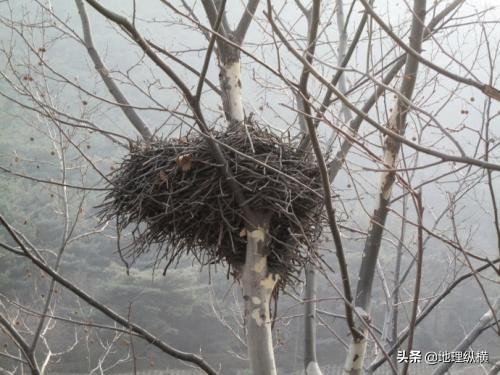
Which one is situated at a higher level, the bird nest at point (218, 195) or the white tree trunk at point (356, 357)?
the bird nest at point (218, 195)

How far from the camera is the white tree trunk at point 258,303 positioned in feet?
6.61

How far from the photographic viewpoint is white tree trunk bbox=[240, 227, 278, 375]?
202cm

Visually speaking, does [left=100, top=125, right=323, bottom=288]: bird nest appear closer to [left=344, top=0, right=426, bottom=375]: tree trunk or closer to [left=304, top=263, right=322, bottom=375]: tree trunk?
[left=344, top=0, right=426, bottom=375]: tree trunk

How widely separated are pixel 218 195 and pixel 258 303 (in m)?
0.41

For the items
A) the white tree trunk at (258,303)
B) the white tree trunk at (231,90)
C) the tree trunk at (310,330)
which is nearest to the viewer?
the white tree trunk at (258,303)

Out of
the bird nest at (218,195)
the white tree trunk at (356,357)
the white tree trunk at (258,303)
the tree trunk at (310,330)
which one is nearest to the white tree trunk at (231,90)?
the bird nest at (218,195)

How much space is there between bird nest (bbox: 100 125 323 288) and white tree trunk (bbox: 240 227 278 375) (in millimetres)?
65

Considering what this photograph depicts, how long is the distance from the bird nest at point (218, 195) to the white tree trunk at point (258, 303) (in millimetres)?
65

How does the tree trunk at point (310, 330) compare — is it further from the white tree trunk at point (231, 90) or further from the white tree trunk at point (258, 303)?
the white tree trunk at point (231, 90)

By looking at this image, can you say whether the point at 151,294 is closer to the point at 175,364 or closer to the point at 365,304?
the point at 175,364

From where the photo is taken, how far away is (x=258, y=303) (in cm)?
205

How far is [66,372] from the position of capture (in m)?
13.8

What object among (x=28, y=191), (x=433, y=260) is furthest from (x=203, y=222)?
(x=433, y=260)

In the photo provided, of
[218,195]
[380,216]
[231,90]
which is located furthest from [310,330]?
[231,90]
